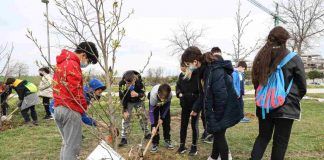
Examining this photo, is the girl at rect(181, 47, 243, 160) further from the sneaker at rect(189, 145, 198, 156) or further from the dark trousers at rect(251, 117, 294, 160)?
the sneaker at rect(189, 145, 198, 156)

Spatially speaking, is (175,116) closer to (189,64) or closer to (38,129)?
(38,129)

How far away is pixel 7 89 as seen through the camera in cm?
1030

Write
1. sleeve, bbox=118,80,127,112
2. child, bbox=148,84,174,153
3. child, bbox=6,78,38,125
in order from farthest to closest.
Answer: child, bbox=6,78,38,125, child, bbox=148,84,174,153, sleeve, bbox=118,80,127,112

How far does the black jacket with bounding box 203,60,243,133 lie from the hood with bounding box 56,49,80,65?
1.70 metres

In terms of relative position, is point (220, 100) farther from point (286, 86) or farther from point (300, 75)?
point (300, 75)

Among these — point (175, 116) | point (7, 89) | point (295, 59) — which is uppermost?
point (295, 59)

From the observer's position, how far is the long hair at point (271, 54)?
4.16 meters

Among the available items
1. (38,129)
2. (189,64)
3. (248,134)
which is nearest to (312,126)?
(248,134)

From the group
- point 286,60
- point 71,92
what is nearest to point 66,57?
point 71,92

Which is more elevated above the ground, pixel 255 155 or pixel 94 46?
pixel 94 46

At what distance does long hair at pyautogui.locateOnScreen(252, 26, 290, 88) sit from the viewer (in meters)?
4.16

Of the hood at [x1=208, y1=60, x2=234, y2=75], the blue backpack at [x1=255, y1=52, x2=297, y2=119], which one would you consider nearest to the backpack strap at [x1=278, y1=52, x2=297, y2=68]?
the blue backpack at [x1=255, y1=52, x2=297, y2=119]

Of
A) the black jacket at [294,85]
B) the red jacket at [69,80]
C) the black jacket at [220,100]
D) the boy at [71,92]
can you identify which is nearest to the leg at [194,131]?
the black jacket at [220,100]

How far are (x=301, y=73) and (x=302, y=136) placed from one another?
11.3 ft
